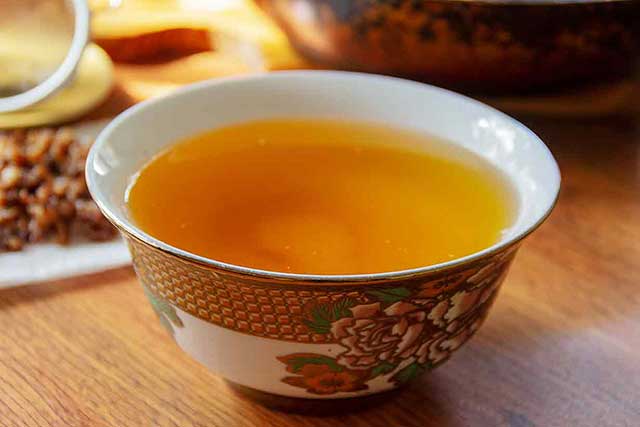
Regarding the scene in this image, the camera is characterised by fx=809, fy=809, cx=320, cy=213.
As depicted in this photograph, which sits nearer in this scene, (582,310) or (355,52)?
(582,310)

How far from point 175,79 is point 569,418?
69 cm

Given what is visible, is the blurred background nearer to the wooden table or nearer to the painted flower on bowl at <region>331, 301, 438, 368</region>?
the wooden table

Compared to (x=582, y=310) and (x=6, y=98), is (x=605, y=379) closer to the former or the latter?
(x=582, y=310)

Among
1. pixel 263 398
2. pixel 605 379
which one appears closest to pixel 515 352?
pixel 605 379

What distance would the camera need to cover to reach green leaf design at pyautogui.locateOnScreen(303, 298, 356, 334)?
45 centimetres

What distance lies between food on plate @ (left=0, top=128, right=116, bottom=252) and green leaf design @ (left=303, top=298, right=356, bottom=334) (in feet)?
1.13

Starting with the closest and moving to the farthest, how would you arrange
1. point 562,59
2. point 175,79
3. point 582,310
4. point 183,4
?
1. point 582,310
2. point 562,59
3. point 175,79
4. point 183,4

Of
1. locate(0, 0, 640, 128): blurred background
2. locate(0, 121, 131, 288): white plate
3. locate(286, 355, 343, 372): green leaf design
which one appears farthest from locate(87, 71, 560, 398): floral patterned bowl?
locate(0, 0, 640, 128): blurred background

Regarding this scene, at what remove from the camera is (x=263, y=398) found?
553 mm

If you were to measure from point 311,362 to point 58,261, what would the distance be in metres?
0.32

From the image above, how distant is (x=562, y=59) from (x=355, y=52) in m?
0.23

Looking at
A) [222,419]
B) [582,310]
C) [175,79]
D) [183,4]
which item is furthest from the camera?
[183,4]

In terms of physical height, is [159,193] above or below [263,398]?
above

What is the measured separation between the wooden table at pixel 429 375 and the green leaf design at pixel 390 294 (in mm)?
126
